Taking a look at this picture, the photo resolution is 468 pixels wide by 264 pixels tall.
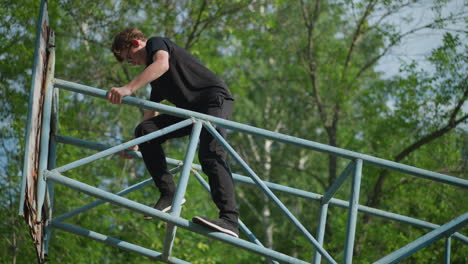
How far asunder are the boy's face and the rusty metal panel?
0.48 m

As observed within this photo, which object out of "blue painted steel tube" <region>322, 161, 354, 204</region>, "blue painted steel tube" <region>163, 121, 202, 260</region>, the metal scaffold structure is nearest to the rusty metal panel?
the metal scaffold structure

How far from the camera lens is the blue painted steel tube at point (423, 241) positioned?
3.64 meters

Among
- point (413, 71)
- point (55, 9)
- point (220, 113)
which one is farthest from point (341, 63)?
point (220, 113)

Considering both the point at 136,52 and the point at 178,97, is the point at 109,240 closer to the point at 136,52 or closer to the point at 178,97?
the point at 178,97

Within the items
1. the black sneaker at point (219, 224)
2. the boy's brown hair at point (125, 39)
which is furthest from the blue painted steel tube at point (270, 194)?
the boy's brown hair at point (125, 39)

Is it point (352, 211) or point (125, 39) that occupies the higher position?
point (125, 39)

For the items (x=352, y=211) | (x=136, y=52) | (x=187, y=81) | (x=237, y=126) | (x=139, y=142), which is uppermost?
(x=136, y=52)

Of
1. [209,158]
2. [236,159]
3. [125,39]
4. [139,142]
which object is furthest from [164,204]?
[125,39]

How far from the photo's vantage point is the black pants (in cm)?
366

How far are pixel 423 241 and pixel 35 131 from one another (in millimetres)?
2330

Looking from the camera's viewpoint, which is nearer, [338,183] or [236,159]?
[236,159]

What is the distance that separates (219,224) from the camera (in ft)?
11.5

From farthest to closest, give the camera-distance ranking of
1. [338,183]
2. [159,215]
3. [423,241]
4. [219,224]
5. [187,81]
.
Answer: [338,183]
[187,81]
[423,241]
[219,224]
[159,215]

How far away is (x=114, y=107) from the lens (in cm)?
1533
